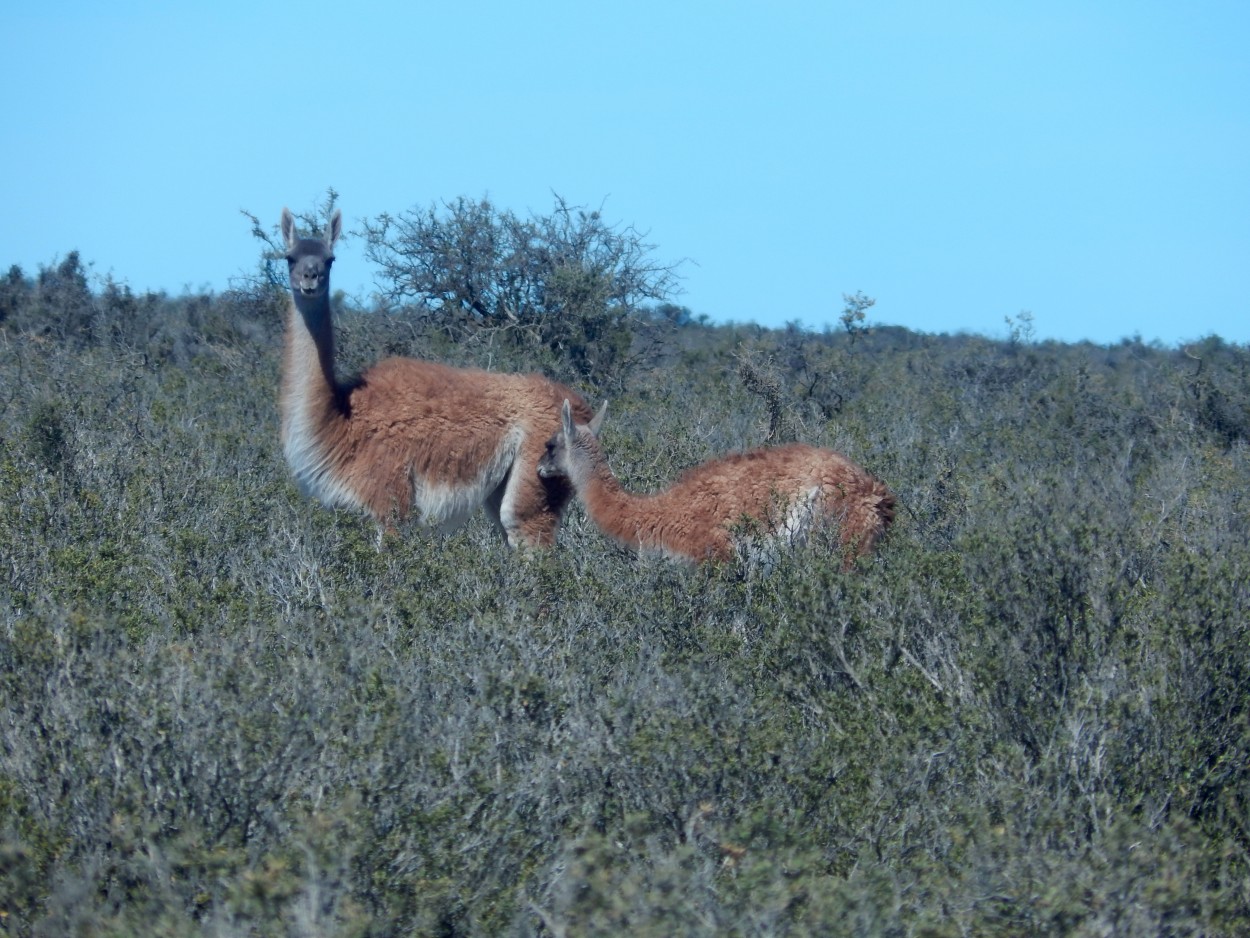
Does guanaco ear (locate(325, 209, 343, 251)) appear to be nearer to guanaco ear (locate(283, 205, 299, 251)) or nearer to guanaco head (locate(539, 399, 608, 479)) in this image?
guanaco ear (locate(283, 205, 299, 251))

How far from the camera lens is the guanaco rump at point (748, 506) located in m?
6.79

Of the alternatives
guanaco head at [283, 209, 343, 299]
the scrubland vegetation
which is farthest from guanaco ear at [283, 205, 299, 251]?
the scrubland vegetation

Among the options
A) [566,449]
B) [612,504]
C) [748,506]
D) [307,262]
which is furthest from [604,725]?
[307,262]

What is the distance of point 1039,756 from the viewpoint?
4520 millimetres

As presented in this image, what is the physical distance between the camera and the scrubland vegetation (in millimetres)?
3102

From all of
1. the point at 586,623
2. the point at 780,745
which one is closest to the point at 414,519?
the point at 586,623

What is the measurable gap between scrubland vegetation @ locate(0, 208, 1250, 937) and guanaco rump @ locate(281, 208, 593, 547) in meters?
0.27

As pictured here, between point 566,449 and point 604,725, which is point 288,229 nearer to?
point 566,449

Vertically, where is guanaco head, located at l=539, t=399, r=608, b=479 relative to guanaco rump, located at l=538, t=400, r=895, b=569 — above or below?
above

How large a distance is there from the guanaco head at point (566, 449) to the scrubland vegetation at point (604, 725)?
1.49 ft

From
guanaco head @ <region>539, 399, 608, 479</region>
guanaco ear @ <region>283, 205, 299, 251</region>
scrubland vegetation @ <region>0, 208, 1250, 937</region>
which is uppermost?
guanaco ear @ <region>283, 205, 299, 251</region>

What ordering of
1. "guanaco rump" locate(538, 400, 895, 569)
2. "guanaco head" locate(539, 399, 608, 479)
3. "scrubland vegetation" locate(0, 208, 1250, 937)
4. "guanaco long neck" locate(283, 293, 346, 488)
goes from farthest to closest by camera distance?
"guanaco head" locate(539, 399, 608, 479) < "guanaco long neck" locate(283, 293, 346, 488) < "guanaco rump" locate(538, 400, 895, 569) < "scrubland vegetation" locate(0, 208, 1250, 937)

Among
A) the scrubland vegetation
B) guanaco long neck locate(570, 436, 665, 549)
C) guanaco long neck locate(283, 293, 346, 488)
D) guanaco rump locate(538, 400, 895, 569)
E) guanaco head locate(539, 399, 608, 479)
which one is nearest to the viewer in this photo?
the scrubland vegetation

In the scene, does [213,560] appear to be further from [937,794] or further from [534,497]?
[937,794]
